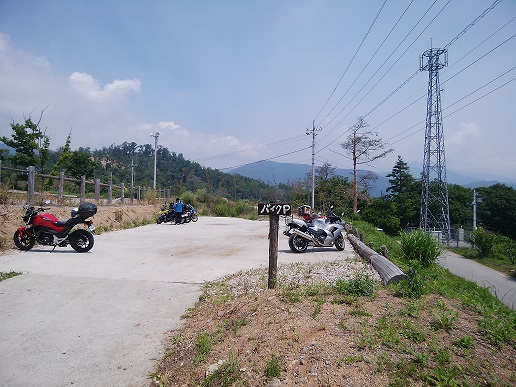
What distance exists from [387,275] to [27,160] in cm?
2587

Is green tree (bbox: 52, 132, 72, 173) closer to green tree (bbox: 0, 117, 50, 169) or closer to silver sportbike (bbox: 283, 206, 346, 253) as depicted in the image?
green tree (bbox: 0, 117, 50, 169)

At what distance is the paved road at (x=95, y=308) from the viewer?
353 centimetres

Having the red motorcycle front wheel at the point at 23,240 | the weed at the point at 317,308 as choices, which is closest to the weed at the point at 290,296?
the weed at the point at 317,308

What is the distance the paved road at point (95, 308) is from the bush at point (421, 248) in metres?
2.06

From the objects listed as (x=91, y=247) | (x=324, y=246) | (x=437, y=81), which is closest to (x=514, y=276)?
(x=437, y=81)

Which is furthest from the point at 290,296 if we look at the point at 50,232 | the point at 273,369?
the point at 50,232

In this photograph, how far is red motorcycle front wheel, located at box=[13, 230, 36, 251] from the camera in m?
8.94

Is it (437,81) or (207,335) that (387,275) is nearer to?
(207,335)

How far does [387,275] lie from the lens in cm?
535

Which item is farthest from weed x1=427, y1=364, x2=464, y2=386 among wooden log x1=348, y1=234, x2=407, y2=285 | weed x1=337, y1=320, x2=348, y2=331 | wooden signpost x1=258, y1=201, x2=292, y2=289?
wooden signpost x1=258, y1=201, x2=292, y2=289

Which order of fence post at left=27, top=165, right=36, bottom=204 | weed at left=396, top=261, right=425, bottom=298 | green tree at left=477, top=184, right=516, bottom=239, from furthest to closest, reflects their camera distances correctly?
1. green tree at left=477, top=184, right=516, bottom=239
2. fence post at left=27, top=165, right=36, bottom=204
3. weed at left=396, top=261, right=425, bottom=298

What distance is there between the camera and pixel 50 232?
29.5 ft

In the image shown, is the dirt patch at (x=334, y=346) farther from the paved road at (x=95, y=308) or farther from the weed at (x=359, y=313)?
the paved road at (x=95, y=308)

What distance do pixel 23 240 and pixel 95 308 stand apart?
209 inches
